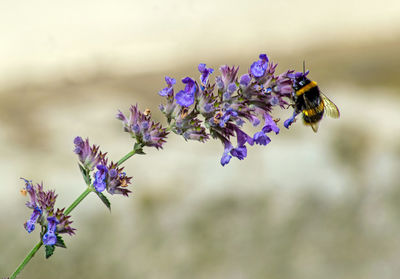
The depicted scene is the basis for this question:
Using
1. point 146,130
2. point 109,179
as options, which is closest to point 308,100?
point 146,130

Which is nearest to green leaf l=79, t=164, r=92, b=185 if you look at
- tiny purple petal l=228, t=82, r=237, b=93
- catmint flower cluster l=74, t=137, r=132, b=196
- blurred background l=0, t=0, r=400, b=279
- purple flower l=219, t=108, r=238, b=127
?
catmint flower cluster l=74, t=137, r=132, b=196

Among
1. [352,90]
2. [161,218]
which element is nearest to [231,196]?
[161,218]

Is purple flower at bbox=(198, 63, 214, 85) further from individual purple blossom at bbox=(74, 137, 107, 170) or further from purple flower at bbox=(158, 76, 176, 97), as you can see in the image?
individual purple blossom at bbox=(74, 137, 107, 170)

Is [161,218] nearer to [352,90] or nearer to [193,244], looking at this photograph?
[193,244]

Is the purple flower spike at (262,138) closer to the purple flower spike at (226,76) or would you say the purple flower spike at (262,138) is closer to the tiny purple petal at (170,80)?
the purple flower spike at (226,76)

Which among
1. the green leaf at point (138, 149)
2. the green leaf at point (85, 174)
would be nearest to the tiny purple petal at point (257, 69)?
the green leaf at point (138, 149)
